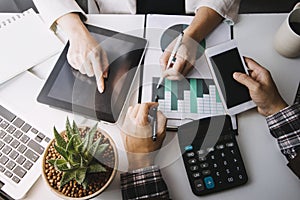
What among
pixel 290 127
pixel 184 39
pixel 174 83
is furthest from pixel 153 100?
pixel 290 127

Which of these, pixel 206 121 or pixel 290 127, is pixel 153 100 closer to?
pixel 206 121

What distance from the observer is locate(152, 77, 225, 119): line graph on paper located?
0.82 m

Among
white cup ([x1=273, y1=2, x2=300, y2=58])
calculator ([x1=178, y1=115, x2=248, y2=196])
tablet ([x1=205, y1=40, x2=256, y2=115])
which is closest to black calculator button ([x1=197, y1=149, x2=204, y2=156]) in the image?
calculator ([x1=178, y1=115, x2=248, y2=196])

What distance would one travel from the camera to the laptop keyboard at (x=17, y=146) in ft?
2.53

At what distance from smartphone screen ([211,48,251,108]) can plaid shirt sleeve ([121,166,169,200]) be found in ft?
0.74

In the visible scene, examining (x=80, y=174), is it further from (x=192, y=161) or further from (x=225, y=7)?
(x=225, y=7)

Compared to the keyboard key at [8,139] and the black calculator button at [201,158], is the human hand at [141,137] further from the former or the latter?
the keyboard key at [8,139]

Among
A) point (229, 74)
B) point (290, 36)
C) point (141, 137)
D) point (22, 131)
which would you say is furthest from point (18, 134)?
point (290, 36)

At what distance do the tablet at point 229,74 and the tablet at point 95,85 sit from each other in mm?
168

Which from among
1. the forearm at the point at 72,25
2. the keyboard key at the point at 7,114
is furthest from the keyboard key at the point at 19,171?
the forearm at the point at 72,25

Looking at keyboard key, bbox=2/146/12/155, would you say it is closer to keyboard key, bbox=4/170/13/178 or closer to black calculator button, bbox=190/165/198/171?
keyboard key, bbox=4/170/13/178

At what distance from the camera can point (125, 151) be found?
31.4 inches

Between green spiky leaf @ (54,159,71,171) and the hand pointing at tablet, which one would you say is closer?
green spiky leaf @ (54,159,71,171)

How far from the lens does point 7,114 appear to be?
823 mm
